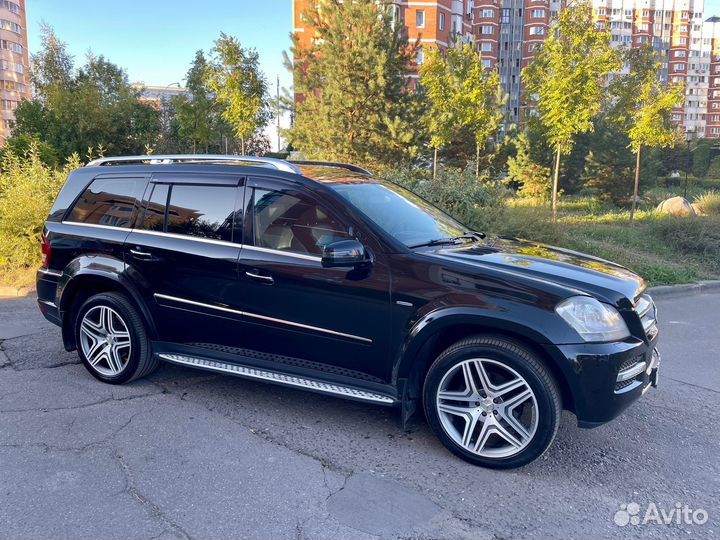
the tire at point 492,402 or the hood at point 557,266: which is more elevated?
the hood at point 557,266

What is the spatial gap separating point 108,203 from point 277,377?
2241mm

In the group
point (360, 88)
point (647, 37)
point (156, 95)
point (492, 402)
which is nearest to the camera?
point (492, 402)

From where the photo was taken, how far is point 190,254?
168 inches

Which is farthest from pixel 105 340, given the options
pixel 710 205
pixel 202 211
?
pixel 710 205

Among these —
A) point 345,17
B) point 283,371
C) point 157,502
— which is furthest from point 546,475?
point 345,17

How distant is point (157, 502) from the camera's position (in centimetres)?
303

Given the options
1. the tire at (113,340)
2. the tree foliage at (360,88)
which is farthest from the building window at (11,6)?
the tire at (113,340)

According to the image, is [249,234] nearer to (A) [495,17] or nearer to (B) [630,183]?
(B) [630,183]

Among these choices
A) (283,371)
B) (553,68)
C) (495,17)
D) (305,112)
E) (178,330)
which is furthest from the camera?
(495,17)

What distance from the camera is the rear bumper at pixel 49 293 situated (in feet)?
16.3

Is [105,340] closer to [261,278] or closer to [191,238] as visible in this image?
[191,238]

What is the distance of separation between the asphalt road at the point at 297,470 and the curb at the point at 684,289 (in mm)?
4323

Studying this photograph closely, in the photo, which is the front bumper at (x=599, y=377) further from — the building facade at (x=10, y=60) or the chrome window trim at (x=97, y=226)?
the building facade at (x=10, y=60)

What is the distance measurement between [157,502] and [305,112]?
21.1 meters
